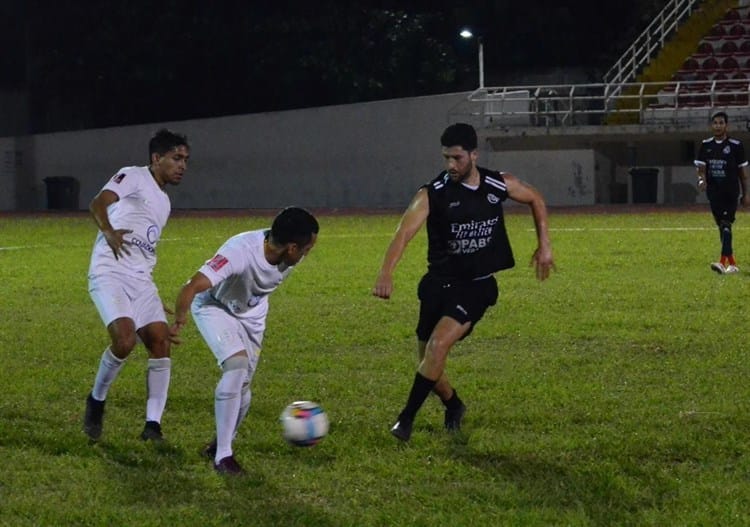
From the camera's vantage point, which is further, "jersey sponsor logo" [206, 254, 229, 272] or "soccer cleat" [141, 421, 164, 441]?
"soccer cleat" [141, 421, 164, 441]

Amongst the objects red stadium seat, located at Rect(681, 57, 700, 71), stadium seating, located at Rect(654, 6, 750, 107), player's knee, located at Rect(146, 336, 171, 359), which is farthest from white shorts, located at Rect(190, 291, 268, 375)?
red stadium seat, located at Rect(681, 57, 700, 71)

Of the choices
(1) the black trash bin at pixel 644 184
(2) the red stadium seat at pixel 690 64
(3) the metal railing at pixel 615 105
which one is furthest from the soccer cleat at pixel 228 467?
(2) the red stadium seat at pixel 690 64

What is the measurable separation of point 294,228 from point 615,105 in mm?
30695

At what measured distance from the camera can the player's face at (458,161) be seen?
25.6 feet

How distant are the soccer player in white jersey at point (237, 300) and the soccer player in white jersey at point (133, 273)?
2.14 feet

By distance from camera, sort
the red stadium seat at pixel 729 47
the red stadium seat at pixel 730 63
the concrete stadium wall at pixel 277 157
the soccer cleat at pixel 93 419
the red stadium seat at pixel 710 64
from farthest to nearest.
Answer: the concrete stadium wall at pixel 277 157
the red stadium seat at pixel 729 47
the red stadium seat at pixel 710 64
the red stadium seat at pixel 730 63
the soccer cleat at pixel 93 419

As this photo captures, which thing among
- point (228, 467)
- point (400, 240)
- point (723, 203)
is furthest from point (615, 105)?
point (228, 467)

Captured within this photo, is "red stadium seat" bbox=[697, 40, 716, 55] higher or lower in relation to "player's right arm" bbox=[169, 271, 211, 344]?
higher

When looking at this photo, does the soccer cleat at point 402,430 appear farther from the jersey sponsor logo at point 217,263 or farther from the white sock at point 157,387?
the jersey sponsor logo at point 217,263

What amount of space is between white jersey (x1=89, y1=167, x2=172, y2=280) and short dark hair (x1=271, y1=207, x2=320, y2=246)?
4.91 feet

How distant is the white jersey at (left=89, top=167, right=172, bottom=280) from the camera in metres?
8.23

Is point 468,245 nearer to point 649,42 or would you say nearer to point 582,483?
point 582,483

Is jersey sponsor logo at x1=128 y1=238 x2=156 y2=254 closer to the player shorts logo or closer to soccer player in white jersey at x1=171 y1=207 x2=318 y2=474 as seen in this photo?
the player shorts logo

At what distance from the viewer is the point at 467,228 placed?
8.02 metres
